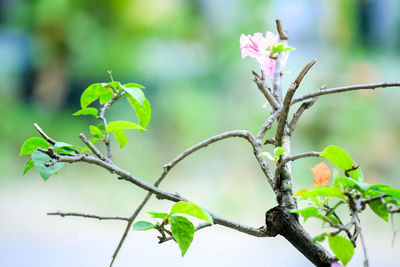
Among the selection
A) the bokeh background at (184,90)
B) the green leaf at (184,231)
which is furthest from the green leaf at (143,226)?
the bokeh background at (184,90)

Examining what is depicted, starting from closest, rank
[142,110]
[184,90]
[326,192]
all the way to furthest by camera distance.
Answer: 1. [326,192]
2. [142,110]
3. [184,90]

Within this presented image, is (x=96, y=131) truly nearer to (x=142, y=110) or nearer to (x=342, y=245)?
(x=142, y=110)

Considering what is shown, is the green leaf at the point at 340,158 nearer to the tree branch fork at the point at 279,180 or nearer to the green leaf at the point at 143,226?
the tree branch fork at the point at 279,180

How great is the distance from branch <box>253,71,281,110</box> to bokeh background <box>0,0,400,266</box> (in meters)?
1.68

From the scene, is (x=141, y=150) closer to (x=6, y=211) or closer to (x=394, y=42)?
(x=6, y=211)

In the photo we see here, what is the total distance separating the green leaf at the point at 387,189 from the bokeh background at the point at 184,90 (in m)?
1.78

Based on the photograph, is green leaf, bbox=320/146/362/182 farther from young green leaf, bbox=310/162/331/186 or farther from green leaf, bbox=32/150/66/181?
green leaf, bbox=32/150/66/181

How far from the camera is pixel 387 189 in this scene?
11.4 inches

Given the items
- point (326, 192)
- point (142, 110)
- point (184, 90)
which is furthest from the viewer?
point (184, 90)

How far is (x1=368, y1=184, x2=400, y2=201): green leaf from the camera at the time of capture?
0.28 m

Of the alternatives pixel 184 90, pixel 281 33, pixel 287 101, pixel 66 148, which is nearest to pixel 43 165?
pixel 66 148

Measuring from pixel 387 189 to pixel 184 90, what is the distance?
2042 millimetres

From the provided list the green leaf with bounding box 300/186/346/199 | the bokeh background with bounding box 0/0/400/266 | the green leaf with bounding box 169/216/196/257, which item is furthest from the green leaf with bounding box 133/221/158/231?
the bokeh background with bounding box 0/0/400/266

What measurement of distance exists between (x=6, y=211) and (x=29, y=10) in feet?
3.43
